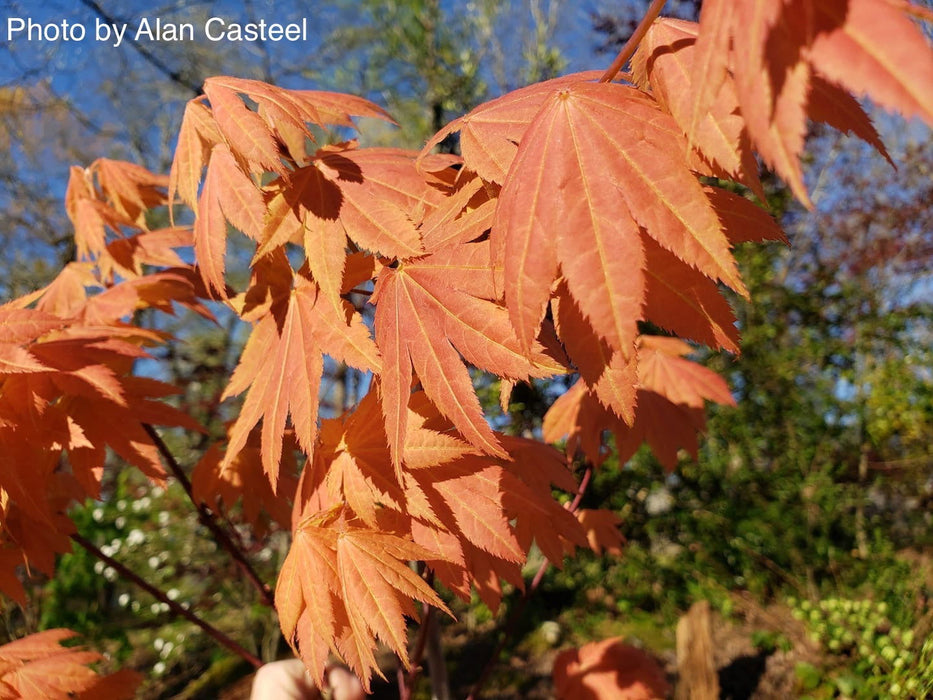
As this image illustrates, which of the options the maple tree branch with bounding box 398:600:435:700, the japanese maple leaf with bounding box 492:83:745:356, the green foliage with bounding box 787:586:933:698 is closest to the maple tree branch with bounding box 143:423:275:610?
the maple tree branch with bounding box 398:600:435:700

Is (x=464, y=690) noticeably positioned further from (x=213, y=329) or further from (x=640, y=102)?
(x=213, y=329)

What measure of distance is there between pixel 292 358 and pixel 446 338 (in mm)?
232

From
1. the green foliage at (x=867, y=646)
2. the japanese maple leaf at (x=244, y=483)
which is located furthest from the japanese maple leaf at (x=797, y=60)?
the green foliage at (x=867, y=646)

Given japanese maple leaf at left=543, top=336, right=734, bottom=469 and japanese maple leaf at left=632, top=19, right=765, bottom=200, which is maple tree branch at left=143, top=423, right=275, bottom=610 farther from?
japanese maple leaf at left=632, top=19, right=765, bottom=200

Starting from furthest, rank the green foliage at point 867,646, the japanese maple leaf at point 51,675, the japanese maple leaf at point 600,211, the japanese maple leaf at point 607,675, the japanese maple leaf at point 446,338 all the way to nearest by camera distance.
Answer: the green foliage at point 867,646, the japanese maple leaf at point 607,675, the japanese maple leaf at point 51,675, the japanese maple leaf at point 446,338, the japanese maple leaf at point 600,211

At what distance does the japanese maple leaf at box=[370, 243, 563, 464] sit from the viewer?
22.0 inches

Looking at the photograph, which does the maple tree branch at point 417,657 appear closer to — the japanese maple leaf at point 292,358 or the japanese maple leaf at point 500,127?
the japanese maple leaf at point 292,358

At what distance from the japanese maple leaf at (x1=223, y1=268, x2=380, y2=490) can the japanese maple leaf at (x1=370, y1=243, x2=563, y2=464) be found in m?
0.05

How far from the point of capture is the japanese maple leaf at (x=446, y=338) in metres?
0.56

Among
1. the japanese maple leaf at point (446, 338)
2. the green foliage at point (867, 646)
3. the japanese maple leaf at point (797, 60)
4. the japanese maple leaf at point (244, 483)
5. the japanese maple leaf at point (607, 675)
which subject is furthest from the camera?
the green foliage at point (867, 646)

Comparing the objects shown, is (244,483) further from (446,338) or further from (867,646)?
(867,646)

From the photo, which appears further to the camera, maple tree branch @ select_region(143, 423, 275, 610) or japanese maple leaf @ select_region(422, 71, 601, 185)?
maple tree branch @ select_region(143, 423, 275, 610)

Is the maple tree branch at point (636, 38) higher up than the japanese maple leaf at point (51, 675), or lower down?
higher up

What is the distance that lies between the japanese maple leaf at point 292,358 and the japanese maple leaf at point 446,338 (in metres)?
0.05
